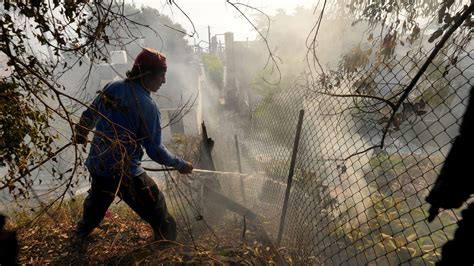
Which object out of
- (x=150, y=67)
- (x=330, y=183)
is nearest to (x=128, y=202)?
(x=150, y=67)

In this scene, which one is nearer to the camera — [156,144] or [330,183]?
[156,144]

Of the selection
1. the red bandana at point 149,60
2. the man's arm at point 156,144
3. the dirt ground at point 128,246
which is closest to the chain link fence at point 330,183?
the dirt ground at point 128,246

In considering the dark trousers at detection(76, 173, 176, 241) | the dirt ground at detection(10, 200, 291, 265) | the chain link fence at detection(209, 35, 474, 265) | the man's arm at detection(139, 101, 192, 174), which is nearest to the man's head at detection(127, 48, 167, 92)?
the man's arm at detection(139, 101, 192, 174)

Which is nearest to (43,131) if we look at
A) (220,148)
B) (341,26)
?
(341,26)

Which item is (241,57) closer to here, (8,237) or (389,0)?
(389,0)

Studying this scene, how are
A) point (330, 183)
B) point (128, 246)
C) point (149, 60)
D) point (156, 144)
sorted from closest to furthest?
point (149, 60), point (156, 144), point (128, 246), point (330, 183)

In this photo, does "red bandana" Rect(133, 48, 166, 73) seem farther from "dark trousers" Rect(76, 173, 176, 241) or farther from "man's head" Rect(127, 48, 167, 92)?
"dark trousers" Rect(76, 173, 176, 241)

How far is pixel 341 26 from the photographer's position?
4512 mm

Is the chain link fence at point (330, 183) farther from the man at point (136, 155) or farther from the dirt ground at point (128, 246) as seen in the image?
the man at point (136, 155)

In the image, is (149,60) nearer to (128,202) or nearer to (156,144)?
(156,144)

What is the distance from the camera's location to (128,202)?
302 centimetres

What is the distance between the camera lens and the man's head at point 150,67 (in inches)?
112

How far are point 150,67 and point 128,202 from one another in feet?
5.25

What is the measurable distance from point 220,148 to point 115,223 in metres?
6.87
